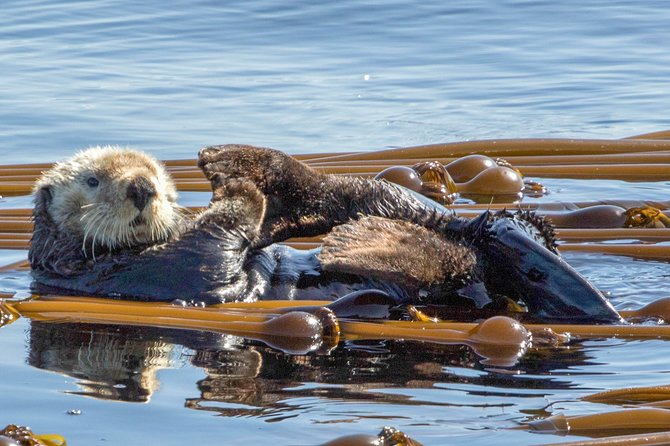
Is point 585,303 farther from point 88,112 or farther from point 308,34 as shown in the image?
point 308,34

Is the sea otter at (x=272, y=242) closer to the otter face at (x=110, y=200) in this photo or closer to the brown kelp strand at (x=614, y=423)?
the otter face at (x=110, y=200)

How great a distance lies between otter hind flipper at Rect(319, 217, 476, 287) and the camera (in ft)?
14.7

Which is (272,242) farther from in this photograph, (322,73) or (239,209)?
(322,73)

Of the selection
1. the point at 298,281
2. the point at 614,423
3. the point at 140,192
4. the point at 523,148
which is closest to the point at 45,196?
the point at 140,192

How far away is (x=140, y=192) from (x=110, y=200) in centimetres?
17

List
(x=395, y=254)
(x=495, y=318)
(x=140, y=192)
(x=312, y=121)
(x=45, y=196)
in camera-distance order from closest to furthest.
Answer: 1. (x=495, y=318)
2. (x=395, y=254)
3. (x=140, y=192)
4. (x=45, y=196)
5. (x=312, y=121)

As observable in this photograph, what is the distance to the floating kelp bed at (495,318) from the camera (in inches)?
131

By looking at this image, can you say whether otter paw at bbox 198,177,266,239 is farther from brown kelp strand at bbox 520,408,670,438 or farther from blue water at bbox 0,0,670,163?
blue water at bbox 0,0,670,163

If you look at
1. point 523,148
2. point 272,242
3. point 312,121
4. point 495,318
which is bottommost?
point 495,318

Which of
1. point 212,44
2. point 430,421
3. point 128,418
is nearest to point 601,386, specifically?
point 430,421

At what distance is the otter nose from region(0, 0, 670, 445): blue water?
1.95 feet

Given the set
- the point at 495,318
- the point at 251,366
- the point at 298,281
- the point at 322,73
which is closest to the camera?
the point at 251,366

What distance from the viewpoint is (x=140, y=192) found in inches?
187

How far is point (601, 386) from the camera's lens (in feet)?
11.8
